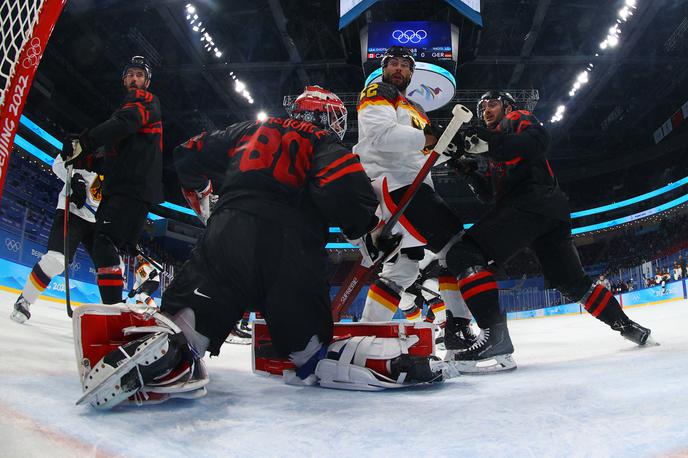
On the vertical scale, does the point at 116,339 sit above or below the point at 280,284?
below

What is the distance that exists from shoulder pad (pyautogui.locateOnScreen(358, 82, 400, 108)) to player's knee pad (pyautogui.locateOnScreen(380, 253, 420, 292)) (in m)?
0.81

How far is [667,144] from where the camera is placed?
1630 centimetres

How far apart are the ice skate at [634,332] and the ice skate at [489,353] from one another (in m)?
0.71

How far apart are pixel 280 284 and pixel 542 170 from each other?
1524 mm

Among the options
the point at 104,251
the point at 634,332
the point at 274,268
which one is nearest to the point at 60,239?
the point at 104,251

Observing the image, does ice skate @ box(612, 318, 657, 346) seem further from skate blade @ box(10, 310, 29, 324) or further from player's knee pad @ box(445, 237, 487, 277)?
skate blade @ box(10, 310, 29, 324)

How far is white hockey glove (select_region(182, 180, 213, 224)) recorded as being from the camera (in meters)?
1.91

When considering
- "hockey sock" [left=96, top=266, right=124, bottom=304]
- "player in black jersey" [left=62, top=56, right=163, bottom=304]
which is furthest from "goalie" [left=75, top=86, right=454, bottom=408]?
"hockey sock" [left=96, top=266, right=124, bottom=304]

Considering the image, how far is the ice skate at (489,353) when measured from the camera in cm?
207

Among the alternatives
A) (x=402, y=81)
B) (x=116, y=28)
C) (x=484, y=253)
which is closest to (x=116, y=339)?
(x=484, y=253)

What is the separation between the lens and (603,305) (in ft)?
8.01

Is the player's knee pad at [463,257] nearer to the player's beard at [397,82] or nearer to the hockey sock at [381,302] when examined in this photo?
the hockey sock at [381,302]

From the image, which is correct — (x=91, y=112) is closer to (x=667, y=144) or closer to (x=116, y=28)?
(x=116, y=28)

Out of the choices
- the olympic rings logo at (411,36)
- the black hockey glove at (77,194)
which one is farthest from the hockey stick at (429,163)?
the olympic rings logo at (411,36)
